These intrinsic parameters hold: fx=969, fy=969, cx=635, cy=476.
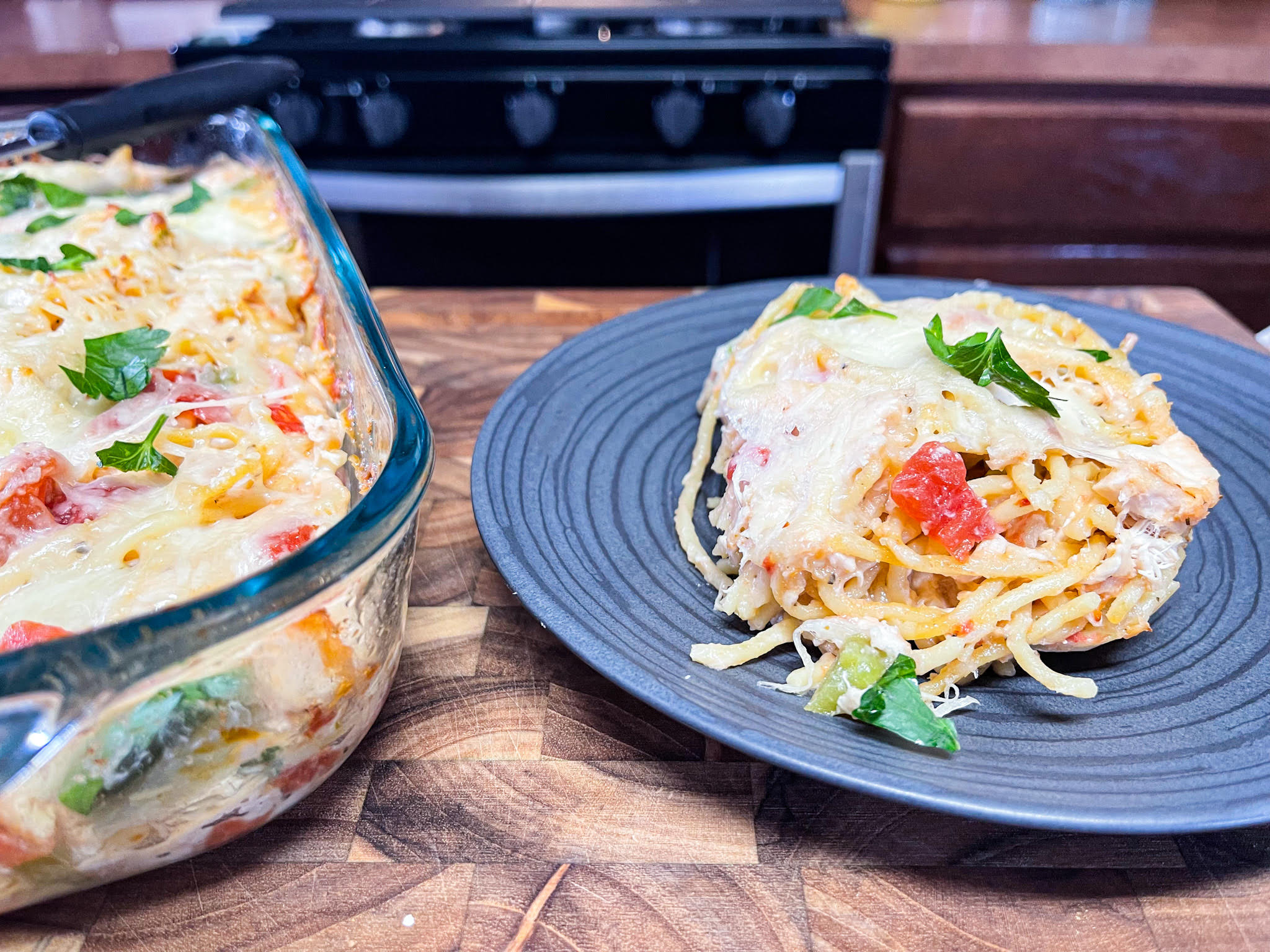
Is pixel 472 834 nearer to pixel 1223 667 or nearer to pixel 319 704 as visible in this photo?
pixel 319 704

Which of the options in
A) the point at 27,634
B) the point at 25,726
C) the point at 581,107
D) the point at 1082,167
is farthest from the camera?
the point at 1082,167

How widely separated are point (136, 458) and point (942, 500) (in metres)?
0.79

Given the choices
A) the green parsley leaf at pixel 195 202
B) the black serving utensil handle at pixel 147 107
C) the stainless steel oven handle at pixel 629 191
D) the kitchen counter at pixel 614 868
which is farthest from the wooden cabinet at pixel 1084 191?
the kitchen counter at pixel 614 868

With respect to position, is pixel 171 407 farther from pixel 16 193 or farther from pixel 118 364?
pixel 16 193

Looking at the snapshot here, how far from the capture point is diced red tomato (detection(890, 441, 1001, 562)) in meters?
0.99

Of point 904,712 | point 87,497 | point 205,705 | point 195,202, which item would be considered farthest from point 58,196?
point 904,712

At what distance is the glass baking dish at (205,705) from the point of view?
1.97ft

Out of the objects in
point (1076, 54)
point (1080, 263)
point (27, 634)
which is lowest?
point (1080, 263)

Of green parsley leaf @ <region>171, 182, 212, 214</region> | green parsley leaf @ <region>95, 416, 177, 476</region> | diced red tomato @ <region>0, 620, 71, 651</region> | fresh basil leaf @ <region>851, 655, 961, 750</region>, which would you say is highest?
green parsley leaf @ <region>171, 182, 212, 214</region>

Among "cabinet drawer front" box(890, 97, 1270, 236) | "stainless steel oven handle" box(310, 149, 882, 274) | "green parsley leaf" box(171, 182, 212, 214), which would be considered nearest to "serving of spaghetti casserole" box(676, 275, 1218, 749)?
"green parsley leaf" box(171, 182, 212, 214)

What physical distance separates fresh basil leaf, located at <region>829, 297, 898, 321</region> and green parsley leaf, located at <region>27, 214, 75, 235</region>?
113 centimetres

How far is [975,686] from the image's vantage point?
0.96 meters

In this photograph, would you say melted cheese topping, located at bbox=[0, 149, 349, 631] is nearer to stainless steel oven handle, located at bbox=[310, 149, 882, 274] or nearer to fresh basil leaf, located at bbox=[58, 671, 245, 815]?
fresh basil leaf, located at bbox=[58, 671, 245, 815]

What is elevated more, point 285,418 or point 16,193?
point 16,193
